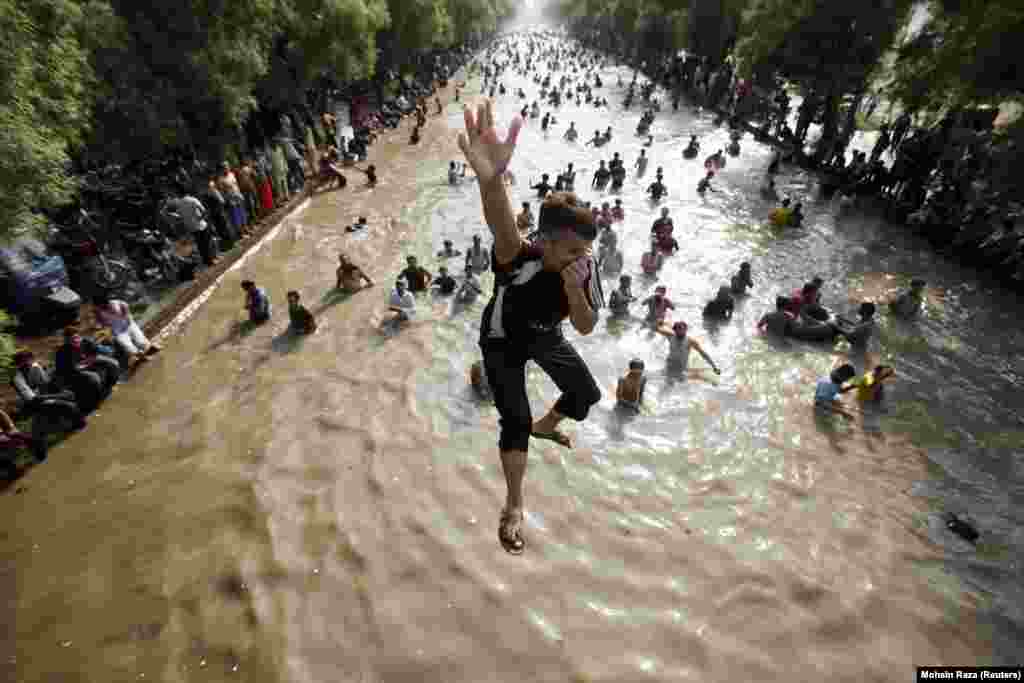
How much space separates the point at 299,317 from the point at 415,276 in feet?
9.79

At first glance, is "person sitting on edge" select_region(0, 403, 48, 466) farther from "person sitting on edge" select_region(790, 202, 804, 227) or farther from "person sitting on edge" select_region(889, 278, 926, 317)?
"person sitting on edge" select_region(790, 202, 804, 227)

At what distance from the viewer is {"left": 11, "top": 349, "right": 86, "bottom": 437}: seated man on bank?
315 inches

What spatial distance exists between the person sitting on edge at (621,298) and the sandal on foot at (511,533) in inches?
366

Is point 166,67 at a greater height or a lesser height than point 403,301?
greater

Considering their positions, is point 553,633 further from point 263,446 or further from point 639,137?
point 639,137

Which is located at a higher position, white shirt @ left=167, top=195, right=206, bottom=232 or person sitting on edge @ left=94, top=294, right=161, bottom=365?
white shirt @ left=167, top=195, right=206, bottom=232

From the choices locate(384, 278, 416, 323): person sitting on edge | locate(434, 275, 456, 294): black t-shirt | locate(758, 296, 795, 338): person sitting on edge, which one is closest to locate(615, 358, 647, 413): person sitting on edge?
locate(758, 296, 795, 338): person sitting on edge

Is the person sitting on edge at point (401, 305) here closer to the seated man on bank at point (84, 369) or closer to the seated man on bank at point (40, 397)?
the seated man on bank at point (84, 369)

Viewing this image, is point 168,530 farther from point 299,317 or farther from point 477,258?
point 477,258

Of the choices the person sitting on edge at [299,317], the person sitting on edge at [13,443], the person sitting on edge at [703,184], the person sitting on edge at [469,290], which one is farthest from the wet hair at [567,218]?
the person sitting on edge at [703,184]

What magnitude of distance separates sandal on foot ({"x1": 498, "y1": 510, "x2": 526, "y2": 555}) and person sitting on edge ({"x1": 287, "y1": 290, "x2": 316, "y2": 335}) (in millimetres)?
9230

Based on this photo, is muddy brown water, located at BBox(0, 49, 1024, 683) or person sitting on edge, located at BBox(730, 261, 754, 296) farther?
person sitting on edge, located at BBox(730, 261, 754, 296)

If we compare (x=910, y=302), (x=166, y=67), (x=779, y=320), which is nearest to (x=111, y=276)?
(x=166, y=67)

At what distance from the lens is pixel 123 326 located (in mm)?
9852
